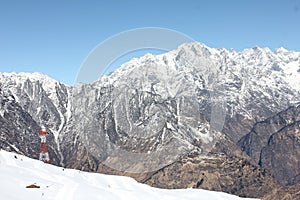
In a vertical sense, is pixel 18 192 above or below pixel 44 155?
below

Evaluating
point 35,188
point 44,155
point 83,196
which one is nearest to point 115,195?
point 83,196

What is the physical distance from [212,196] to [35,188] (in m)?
26.1

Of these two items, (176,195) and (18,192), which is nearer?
(18,192)

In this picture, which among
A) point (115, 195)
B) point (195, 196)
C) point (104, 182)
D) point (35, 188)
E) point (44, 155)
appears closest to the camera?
point (35, 188)

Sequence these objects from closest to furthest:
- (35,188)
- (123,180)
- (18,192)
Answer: (18,192) → (35,188) → (123,180)

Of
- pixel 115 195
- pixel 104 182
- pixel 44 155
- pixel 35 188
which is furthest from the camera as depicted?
pixel 44 155

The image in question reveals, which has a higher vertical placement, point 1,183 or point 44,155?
point 44,155

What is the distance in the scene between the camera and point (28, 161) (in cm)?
7031

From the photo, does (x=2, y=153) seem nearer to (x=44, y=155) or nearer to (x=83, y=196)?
(x=83, y=196)

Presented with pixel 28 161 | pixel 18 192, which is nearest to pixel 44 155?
pixel 28 161

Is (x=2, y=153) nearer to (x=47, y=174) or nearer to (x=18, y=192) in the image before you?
(x=47, y=174)

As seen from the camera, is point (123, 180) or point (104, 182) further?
point (123, 180)

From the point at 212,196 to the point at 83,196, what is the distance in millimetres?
21956

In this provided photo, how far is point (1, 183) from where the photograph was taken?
44281 millimetres
